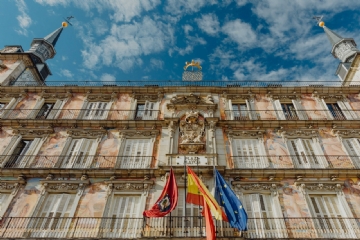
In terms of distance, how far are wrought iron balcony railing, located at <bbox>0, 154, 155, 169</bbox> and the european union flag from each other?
165 inches

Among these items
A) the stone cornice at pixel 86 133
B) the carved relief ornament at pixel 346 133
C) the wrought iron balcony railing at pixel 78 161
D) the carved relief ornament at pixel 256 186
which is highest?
the carved relief ornament at pixel 346 133

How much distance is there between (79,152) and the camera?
15438 millimetres

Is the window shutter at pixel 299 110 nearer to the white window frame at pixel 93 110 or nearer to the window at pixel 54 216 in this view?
the white window frame at pixel 93 110

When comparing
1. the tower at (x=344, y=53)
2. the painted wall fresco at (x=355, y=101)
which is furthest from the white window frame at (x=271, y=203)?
the tower at (x=344, y=53)

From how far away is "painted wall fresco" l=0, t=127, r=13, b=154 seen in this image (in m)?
16.0

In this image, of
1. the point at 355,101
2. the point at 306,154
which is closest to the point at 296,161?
the point at 306,154

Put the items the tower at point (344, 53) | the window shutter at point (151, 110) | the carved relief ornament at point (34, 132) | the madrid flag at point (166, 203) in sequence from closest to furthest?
the madrid flag at point (166, 203) → the carved relief ornament at point (34, 132) → the window shutter at point (151, 110) → the tower at point (344, 53)

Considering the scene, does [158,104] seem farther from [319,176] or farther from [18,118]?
[319,176]

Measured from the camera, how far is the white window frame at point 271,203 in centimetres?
1172

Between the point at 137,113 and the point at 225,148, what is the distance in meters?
6.29

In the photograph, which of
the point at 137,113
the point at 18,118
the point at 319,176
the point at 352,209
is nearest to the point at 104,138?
the point at 137,113

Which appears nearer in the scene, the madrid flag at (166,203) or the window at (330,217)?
Answer: the madrid flag at (166,203)

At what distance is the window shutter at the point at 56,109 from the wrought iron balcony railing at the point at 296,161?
1126 cm

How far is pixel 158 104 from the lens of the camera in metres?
18.5
